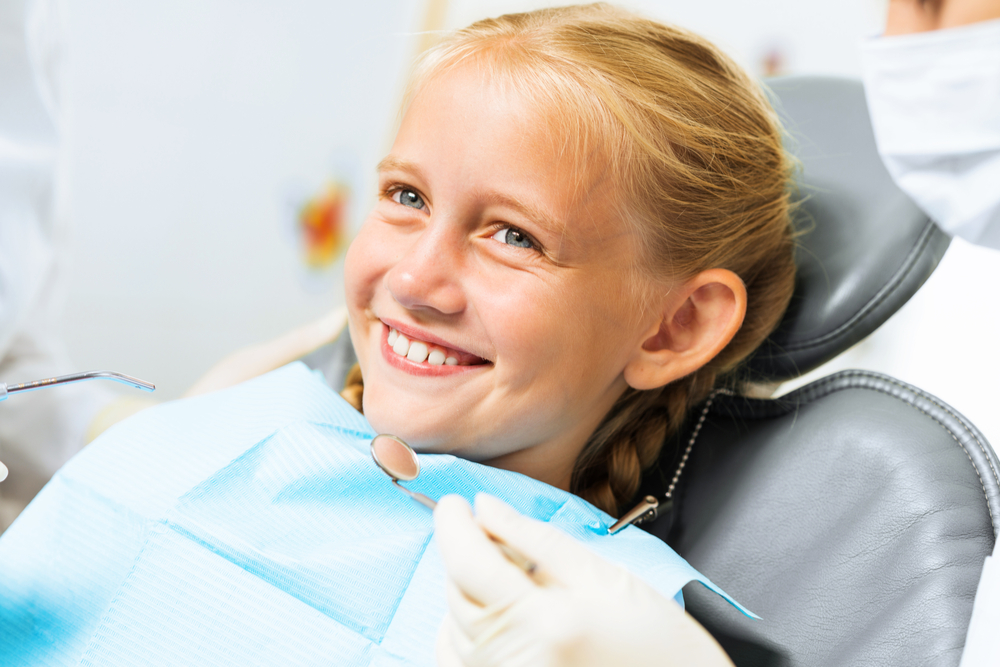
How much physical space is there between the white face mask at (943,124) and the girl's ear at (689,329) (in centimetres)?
24

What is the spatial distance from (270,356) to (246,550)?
26.1 inches

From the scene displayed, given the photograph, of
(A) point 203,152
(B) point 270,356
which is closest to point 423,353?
(B) point 270,356

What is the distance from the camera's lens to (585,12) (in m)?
0.93

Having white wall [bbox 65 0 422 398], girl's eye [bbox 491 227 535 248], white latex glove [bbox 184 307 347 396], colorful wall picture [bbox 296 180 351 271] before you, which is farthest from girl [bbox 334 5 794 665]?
colorful wall picture [bbox 296 180 351 271]

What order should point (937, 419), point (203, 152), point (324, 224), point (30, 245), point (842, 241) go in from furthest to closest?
point (324, 224) < point (203, 152) < point (30, 245) < point (842, 241) < point (937, 419)

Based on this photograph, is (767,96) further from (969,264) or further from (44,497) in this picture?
(44,497)

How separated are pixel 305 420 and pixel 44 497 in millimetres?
278

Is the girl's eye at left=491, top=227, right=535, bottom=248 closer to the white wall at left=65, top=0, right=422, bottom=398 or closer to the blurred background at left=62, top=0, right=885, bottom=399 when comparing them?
the blurred background at left=62, top=0, right=885, bottom=399

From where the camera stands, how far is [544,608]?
1.71 feet

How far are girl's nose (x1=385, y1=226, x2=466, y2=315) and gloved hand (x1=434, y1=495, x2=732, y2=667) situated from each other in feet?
0.76

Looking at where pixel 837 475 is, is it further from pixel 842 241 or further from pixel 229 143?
pixel 229 143

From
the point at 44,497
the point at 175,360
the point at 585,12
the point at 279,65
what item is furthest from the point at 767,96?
the point at 175,360

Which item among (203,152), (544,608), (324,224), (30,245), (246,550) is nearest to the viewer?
(544,608)

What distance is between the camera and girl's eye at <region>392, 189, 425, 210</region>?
2.81ft
